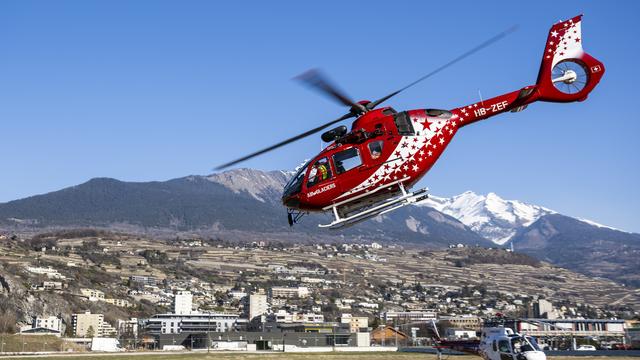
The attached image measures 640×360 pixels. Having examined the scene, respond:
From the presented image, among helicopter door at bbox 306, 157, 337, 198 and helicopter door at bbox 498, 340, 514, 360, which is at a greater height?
helicopter door at bbox 306, 157, 337, 198

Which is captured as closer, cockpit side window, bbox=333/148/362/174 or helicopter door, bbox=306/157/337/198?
cockpit side window, bbox=333/148/362/174

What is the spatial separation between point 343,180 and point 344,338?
108 metres

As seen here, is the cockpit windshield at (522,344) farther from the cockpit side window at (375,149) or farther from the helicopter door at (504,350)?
the cockpit side window at (375,149)

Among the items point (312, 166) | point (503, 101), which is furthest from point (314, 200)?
point (503, 101)

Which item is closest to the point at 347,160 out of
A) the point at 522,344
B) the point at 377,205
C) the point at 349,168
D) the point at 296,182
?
the point at 349,168

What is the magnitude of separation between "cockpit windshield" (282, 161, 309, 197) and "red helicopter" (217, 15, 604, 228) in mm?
45

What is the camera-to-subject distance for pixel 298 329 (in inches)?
6742

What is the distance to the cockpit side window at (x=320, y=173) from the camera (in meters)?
34.2

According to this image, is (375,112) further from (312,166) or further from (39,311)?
(39,311)

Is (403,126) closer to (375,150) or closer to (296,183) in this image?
(375,150)

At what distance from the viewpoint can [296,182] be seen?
3506cm

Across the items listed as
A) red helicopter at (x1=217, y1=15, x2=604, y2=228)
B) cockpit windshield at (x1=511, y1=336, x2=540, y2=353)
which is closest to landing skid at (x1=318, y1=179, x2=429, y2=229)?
red helicopter at (x1=217, y1=15, x2=604, y2=228)

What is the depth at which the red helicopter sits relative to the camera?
3347cm

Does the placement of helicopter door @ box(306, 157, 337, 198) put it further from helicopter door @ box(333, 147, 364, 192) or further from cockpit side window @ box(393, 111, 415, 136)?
cockpit side window @ box(393, 111, 415, 136)
